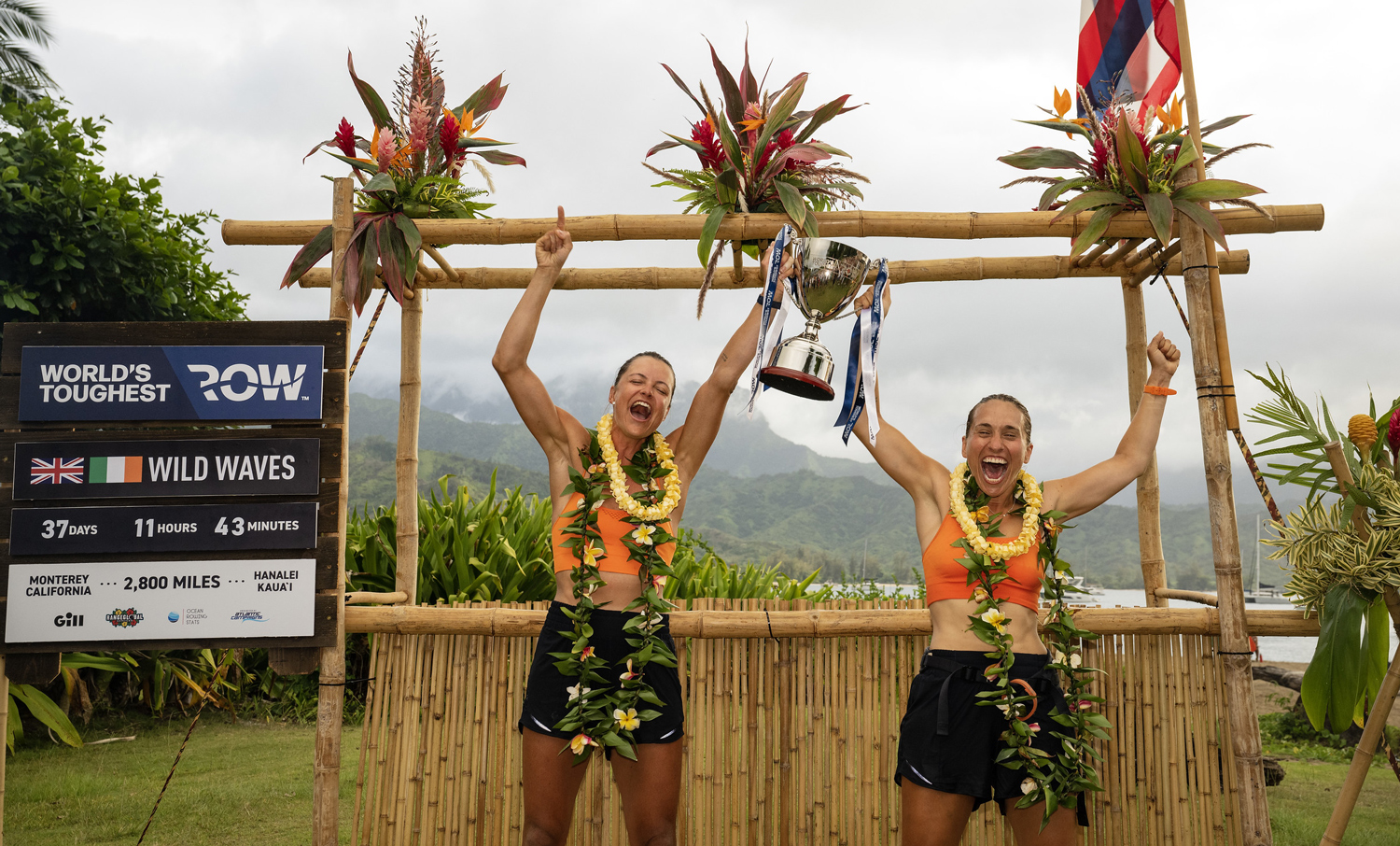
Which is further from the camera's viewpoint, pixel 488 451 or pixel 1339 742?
pixel 488 451

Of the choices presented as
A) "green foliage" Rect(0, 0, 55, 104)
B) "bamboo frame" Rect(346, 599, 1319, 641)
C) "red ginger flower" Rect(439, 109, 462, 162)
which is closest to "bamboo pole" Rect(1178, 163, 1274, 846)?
"bamboo frame" Rect(346, 599, 1319, 641)

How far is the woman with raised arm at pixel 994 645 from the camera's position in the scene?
2797 millimetres

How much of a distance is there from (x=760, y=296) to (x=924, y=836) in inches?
72.1

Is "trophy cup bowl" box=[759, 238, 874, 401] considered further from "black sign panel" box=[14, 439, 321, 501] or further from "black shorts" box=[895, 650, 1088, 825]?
"black sign panel" box=[14, 439, 321, 501]

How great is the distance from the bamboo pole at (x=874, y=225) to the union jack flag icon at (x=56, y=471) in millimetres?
1678

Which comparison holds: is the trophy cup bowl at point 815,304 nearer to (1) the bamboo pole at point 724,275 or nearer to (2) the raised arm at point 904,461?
(2) the raised arm at point 904,461

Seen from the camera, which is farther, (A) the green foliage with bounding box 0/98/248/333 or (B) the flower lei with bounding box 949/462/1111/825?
(A) the green foliage with bounding box 0/98/248/333

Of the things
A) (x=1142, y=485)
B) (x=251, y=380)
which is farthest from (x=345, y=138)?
(x=1142, y=485)

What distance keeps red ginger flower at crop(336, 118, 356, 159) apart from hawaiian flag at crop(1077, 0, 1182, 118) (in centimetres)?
318

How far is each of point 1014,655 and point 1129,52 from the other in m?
2.75

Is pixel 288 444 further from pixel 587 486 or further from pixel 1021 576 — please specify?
pixel 1021 576

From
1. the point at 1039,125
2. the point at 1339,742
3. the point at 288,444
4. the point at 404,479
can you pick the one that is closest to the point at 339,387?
the point at 288,444

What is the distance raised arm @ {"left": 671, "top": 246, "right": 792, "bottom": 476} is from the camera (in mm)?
3137

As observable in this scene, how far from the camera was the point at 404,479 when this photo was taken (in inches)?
169
